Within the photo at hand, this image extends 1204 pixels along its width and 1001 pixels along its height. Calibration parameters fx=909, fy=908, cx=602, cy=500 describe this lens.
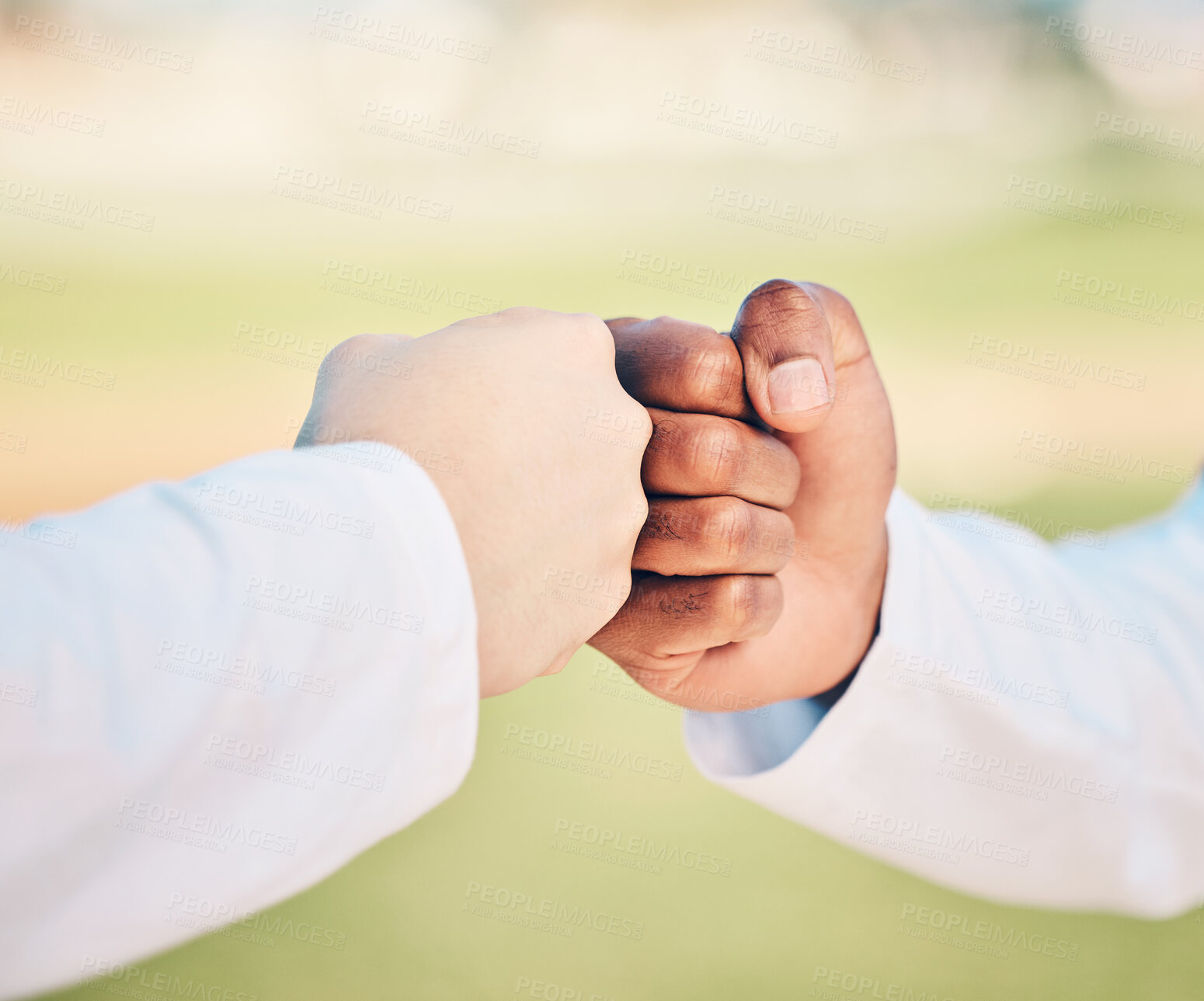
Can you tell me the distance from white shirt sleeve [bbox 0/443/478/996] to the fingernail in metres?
0.42

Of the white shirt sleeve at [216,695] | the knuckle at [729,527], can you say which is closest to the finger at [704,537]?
the knuckle at [729,527]

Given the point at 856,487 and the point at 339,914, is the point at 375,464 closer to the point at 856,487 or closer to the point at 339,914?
the point at 856,487

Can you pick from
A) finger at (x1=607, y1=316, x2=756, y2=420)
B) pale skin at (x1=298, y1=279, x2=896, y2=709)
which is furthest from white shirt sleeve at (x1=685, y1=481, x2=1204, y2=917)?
finger at (x1=607, y1=316, x2=756, y2=420)

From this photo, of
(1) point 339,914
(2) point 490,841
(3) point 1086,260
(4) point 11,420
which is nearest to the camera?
(1) point 339,914

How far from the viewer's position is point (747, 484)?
87cm

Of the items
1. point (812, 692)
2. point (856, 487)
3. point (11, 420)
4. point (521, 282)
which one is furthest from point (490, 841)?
point (521, 282)

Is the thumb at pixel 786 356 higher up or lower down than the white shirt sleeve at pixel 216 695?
higher up

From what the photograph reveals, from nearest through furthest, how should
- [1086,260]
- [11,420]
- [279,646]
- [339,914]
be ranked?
1. [279,646]
2. [339,914]
3. [11,420]
4. [1086,260]

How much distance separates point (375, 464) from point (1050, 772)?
0.88 metres

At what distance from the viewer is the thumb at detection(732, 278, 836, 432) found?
0.84 meters

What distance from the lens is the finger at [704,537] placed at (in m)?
0.84

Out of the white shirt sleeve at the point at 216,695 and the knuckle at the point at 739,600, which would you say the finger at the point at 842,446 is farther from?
the white shirt sleeve at the point at 216,695

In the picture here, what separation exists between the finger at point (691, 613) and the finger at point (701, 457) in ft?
0.29

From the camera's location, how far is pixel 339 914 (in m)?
2.03
